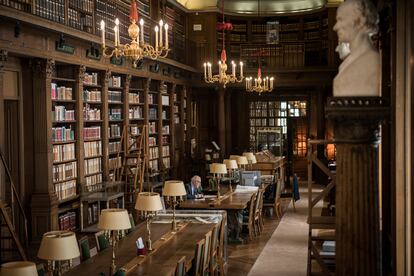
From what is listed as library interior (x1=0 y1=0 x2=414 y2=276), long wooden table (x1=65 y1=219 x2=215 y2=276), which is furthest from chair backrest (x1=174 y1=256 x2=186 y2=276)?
long wooden table (x1=65 y1=219 x2=215 y2=276)

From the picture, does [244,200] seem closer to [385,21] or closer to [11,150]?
[11,150]

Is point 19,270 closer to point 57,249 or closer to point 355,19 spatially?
point 57,249

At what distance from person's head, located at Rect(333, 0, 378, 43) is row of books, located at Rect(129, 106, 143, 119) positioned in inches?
390

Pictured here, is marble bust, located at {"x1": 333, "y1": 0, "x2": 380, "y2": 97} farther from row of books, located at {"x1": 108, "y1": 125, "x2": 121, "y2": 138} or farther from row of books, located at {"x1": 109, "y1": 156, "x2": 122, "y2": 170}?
row of books, located at {"x1": 108, "y1": 125, "x2": 121, "y2": 138}

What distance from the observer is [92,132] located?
420 inches

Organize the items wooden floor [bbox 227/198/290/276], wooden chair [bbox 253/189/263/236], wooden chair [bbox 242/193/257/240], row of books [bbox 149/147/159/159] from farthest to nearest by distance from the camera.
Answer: row of books [bbox 149/147/159/159]
wooden chair [bbox 253/189/263/236]
wooden chair [bbox 242/193/257/240]
wooden floor [bbox 227/198/290/276]

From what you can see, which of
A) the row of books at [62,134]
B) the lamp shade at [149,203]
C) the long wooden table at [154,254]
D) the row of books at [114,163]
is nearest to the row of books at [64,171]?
the row of books at [62,134]

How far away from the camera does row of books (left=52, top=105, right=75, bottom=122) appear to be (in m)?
9.41

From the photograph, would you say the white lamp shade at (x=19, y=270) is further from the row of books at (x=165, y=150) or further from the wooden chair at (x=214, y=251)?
the row of books at (x=165, y=150)

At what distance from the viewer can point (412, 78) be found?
3.26 meters

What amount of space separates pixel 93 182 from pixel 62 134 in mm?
1432

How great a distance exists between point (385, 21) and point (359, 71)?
145cm

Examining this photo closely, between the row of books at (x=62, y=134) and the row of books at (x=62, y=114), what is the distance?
0.47 ft

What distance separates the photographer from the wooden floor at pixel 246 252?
8083mm
